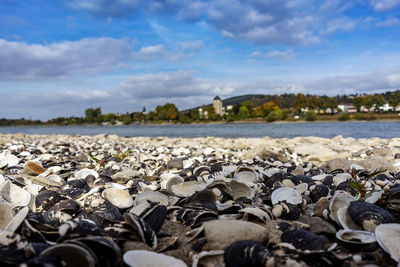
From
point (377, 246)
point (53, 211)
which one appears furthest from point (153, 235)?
point (377, 246)

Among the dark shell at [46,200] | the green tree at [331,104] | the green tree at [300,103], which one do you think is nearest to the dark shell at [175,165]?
the dark shell at [46,200]

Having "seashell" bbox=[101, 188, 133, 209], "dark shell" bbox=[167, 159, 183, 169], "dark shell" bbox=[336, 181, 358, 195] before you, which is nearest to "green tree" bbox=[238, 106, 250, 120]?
"dark shell" bbox=[167, 159, 183, 169]

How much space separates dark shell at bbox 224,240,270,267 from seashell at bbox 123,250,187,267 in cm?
24

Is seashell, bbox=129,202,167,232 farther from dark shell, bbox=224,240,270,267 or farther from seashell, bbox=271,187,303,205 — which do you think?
seashell, bbox=271,187,303,205

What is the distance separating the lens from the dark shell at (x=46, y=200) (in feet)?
7.81

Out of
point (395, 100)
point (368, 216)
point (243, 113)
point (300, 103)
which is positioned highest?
point (300, 103)

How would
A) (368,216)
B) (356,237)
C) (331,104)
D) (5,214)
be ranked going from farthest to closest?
(331,104) → (5,214) → (368,216) → (356,237)

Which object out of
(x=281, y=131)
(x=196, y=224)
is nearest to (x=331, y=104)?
(x=281, y=131)

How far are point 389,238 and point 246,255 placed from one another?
834 millimetres

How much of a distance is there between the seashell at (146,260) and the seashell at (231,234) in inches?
11.2

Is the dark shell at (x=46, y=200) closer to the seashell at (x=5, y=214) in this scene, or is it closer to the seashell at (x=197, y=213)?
the seashell at (x=5, y=214)

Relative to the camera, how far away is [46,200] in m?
2.42

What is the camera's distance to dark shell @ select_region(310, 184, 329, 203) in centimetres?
262

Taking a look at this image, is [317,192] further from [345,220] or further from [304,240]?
[304,240]
